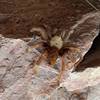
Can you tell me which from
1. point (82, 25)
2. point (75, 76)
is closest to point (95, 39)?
point (82, 25)

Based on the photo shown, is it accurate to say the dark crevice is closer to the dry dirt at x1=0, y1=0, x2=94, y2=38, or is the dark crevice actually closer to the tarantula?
the tarantula

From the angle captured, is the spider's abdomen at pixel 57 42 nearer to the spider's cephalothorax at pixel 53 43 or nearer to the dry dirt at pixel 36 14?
the spider's cephalothorax at pixel 53 43

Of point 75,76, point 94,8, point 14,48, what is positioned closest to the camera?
point 75,76

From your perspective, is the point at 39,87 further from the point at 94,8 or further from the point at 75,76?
the point at 94,8

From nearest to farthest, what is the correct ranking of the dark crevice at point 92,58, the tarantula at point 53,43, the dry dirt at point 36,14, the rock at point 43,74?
the rock at point 43,74
the dark crevice at point 92,58
the tarantula at point 53,43
the dry dirt at point 36,14

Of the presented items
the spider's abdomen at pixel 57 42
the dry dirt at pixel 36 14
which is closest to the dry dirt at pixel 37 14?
the dry dirt at pixel 36 14

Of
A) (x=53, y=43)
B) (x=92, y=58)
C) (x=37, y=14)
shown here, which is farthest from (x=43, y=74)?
(x=37, y=14)
